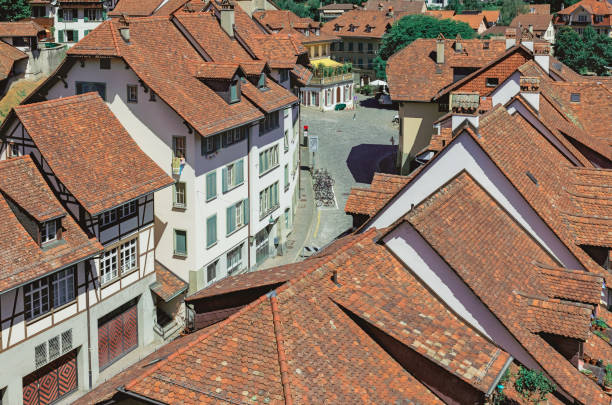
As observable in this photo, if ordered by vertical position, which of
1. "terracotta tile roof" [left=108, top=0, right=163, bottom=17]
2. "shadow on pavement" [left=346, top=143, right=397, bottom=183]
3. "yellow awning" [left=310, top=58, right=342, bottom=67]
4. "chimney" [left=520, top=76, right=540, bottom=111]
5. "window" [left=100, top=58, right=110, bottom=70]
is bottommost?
"shadow on pavement" [left=346, top=143, right=397, bottom=183]

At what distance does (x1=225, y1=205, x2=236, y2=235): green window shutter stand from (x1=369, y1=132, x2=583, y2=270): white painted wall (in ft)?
66.2

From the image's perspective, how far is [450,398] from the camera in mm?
20016

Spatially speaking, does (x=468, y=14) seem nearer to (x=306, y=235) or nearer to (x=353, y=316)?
(x=306, y=235)

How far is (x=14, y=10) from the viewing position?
10394 cm

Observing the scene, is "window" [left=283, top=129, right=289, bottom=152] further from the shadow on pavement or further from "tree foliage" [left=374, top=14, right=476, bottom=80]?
"tree foliage" [left=374, top=14, right=476, bottom=80]

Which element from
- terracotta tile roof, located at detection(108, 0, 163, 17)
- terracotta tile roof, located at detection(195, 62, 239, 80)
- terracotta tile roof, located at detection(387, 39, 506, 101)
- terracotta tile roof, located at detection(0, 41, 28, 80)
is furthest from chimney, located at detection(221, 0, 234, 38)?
terracotta tile roof, located at detection(0, 41, 28, 80)

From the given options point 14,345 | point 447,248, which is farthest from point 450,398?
point 14,345

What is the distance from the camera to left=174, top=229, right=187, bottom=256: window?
4328 cm

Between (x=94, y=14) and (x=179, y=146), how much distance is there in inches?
2647

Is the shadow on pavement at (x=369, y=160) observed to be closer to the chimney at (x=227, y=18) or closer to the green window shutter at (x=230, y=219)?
the chimney at (x=227, y=18)

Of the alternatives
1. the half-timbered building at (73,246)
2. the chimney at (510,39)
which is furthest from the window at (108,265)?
the chimney at (510,39)

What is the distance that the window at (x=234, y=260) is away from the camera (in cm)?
4738

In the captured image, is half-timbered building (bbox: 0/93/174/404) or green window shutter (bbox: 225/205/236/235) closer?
half-timbered building (bbox: 0/93/174/404)

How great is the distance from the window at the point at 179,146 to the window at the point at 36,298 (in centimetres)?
1167
